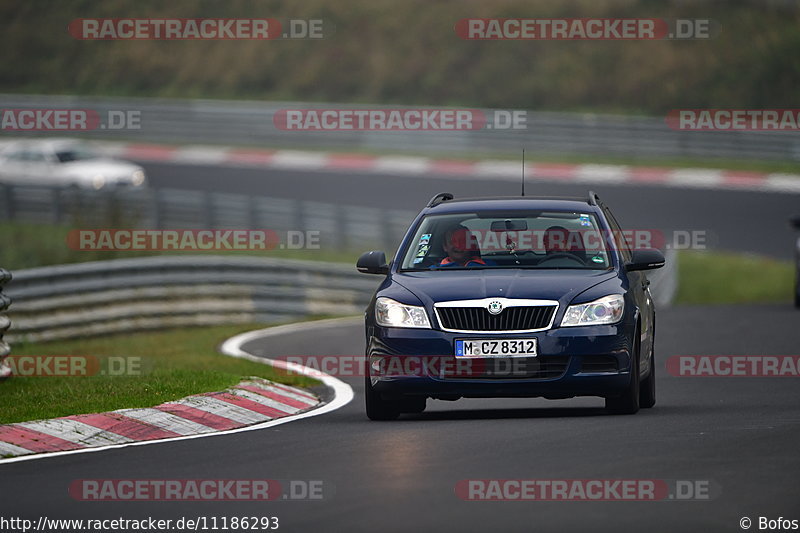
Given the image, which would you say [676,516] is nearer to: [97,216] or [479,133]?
[97,216]

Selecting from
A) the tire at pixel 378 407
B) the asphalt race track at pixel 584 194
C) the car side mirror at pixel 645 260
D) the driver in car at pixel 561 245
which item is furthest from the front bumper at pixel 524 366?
the asphalt race track at pixel 584 194

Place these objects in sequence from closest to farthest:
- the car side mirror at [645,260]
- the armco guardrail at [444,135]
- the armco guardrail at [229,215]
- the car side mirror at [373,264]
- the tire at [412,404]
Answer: the tire at [412,404] < the car side mirror at [645,260] < the car side mirror at [373,264] < the armco guardrail at [229,215] < the armco guardrail at [444,135]

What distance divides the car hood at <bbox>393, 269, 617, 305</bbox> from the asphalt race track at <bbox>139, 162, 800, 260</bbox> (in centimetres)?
2032

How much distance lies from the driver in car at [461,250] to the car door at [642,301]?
1110 millimetres

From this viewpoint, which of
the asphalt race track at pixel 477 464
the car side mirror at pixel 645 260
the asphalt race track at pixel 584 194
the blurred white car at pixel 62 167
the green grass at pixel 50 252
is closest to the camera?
the asphalt race track at pixel 477 464

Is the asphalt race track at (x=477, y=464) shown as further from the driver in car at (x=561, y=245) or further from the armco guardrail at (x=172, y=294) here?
the armco guardrail at (x=172, y=294)

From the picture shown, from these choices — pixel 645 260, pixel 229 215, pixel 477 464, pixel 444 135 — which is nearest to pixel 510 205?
pixel 645 260

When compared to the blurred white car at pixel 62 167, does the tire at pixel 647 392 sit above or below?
below

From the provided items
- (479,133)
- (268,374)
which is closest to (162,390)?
(268,374)

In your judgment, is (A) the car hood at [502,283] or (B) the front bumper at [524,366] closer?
(B) the front bumper at [524,366]

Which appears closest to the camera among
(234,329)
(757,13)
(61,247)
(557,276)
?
(557,276)

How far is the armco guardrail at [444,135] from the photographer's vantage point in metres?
44.5

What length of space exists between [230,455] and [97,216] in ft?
66.9

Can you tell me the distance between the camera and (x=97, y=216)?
30.0 metres
